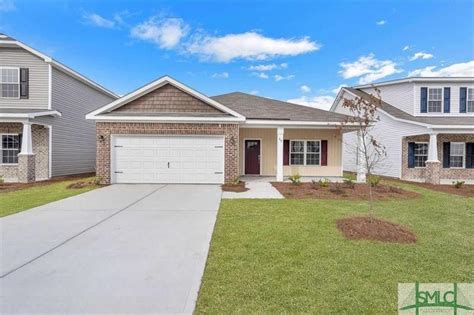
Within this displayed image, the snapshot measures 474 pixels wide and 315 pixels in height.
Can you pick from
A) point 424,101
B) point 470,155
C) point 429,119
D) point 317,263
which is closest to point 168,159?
point 317,263

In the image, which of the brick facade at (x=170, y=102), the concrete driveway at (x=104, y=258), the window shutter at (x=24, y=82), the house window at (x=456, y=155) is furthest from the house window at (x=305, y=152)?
the window shutter at (x=24, y=82)

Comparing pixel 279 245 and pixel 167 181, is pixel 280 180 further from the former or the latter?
pixel 279 245

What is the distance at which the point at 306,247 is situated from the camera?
14.7 ft

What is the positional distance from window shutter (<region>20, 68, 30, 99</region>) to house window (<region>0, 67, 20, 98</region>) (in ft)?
0.58

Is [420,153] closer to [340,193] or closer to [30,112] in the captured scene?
[340,193]

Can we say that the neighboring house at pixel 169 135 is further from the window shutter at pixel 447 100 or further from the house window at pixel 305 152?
the window shutter at pixel 447 100

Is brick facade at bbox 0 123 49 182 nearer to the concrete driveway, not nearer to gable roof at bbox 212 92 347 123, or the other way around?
the concrete driveway

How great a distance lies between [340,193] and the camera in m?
9.72

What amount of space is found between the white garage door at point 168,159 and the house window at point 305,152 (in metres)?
5.20

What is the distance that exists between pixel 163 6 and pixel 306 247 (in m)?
12.2

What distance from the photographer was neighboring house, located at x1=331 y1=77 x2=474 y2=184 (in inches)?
581

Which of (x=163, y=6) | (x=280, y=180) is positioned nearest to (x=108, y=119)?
(x=163, y=6)

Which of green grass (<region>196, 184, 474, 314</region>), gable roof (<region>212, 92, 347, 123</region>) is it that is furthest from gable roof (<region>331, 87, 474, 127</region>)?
green grass (<region>196, 184, 474, 314</region>)

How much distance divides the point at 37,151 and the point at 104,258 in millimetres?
13187
